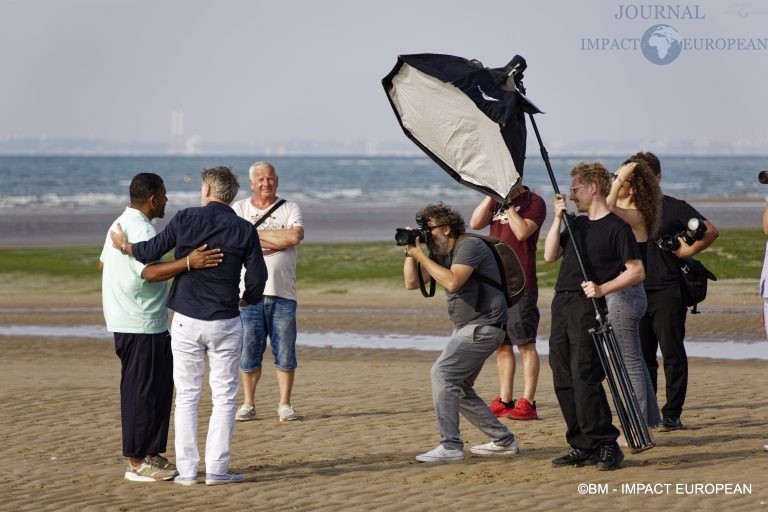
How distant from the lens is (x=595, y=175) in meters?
7.66

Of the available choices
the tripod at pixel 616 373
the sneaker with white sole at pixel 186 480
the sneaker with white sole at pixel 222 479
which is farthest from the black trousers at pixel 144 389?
the tripod at pixel 616 373

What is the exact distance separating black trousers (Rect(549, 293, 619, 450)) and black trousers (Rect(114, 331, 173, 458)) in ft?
7.98

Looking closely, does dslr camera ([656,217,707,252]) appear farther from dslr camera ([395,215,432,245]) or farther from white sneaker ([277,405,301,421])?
white sneaker ([277,405,301,421])

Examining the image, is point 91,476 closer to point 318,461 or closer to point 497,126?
point 318,461

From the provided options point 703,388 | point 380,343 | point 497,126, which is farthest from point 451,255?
point 380,343

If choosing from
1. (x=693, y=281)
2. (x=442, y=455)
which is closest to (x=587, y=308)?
(x=442, y=455)

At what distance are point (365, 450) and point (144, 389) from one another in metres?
1.80

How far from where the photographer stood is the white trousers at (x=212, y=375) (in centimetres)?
711

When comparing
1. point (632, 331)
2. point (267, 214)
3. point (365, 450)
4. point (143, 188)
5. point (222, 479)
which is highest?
point (143, 188)

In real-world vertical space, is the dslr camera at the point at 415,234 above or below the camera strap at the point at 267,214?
below

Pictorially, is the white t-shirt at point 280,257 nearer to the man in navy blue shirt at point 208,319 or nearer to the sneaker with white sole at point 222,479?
the man in navy blue shirt at point 208,319

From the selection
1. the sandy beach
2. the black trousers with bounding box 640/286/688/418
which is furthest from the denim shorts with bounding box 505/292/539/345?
the black trousers with bounding box 640/286/688/418

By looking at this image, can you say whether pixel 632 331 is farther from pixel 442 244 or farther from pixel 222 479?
pixel 222 479

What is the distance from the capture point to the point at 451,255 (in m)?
7.77
